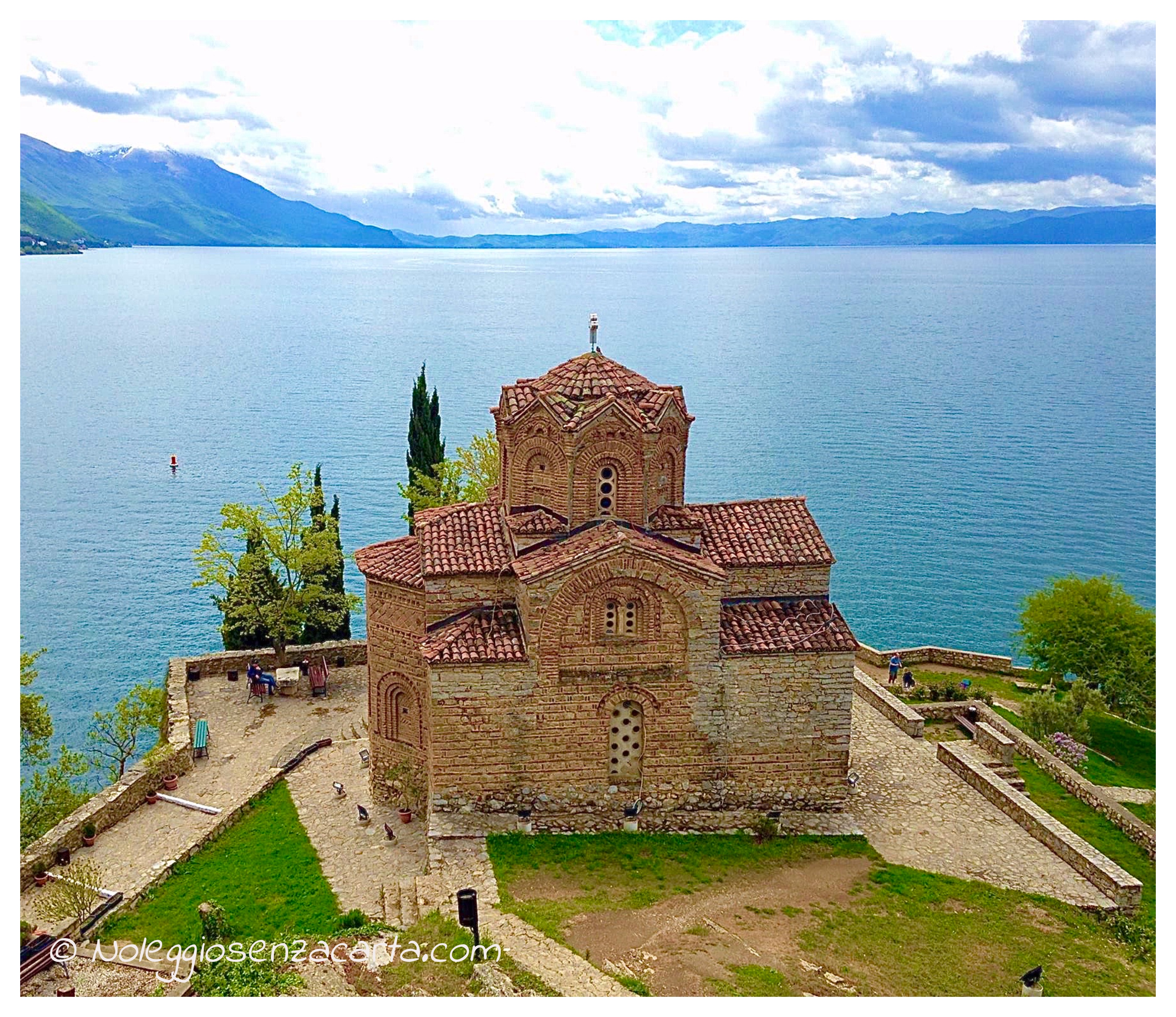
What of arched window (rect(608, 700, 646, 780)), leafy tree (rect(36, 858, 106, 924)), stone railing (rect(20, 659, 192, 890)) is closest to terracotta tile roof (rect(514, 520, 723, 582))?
arched window (rect(608, 700, 646, 780))

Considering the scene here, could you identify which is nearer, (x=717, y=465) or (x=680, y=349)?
(x=717, y=465)

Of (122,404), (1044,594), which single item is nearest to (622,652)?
(1044,594)

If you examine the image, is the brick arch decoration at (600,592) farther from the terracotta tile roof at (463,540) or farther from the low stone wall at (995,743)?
the low stone wall at (995,743)

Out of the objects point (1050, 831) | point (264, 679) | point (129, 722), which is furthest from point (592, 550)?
point (129, 722)

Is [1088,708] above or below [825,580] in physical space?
below

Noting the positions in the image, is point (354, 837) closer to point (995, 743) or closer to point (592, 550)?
point (592, 550)

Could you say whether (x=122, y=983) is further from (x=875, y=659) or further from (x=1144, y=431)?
(x=1144, y=431)

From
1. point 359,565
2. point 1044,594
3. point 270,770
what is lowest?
point 270,770

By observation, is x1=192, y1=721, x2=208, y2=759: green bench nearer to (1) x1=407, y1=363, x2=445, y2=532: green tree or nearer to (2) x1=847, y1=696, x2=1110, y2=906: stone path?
(2) x1=847, y1=696, x2=1110, y2=906: stone path
